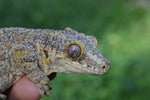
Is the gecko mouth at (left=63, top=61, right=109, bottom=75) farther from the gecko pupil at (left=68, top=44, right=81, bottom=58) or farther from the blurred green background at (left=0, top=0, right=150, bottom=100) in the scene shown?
the blurred green background at (left=0, top=0, right=150, bottom=100)

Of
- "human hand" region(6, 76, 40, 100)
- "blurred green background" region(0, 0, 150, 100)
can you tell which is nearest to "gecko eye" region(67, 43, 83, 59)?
"human hand" region(6, 76, 40, 100)

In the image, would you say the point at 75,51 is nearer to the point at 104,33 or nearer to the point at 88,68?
the point at 88,68

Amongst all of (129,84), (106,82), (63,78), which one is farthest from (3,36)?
(129,84)

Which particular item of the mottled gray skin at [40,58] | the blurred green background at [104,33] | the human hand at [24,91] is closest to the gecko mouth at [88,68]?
the mottled gray skin at [40,58]

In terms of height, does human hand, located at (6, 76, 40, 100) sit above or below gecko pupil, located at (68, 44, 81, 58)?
below

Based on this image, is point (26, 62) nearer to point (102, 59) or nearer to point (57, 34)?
point (57, 34)

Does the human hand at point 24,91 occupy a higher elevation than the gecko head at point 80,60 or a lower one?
lower

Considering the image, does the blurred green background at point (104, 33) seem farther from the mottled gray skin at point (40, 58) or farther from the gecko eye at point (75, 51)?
the gecko eye at point (75, 51)
